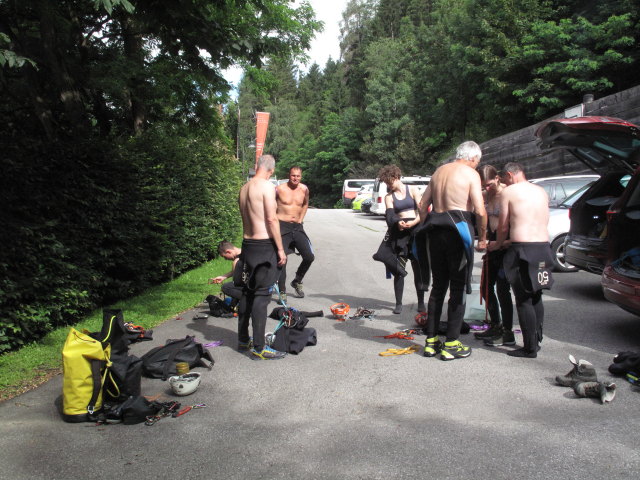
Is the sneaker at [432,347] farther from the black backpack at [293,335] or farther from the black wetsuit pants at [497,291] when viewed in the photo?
the black backpack at [293,335]

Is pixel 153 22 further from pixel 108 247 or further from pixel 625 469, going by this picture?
pixel 625 469

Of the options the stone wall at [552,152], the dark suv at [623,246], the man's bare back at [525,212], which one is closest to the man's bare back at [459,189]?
the man's bare back at [525,212]

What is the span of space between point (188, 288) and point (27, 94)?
4.36 m

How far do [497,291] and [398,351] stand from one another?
1.30 meters

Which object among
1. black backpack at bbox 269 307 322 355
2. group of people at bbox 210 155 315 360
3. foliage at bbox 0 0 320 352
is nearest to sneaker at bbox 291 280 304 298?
foliage at bbox 0 0 320 352

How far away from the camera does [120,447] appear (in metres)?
3.48

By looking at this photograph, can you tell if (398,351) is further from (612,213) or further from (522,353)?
(612,213)

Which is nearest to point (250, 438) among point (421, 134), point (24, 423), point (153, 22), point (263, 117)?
point (24, 423)

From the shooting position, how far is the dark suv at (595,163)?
19.8ft

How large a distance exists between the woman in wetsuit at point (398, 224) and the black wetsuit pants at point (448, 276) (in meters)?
1.77

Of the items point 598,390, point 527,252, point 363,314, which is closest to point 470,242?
point 527,252

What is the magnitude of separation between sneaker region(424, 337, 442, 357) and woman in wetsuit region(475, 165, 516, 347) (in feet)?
2.16

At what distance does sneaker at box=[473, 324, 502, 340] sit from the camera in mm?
5816

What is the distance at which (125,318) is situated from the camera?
22.4 ft
